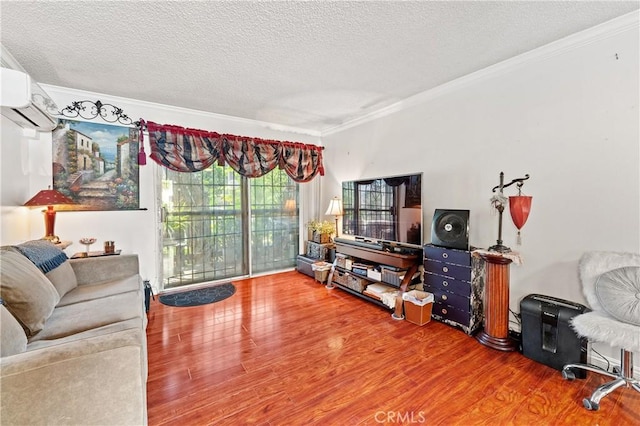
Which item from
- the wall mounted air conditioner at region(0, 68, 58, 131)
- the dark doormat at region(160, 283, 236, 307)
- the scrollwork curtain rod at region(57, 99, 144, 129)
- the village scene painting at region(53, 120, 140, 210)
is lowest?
the dark doormat at region(160, 283, 236, 307)

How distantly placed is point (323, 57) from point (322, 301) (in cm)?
256

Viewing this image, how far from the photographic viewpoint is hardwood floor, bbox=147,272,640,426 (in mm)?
1524

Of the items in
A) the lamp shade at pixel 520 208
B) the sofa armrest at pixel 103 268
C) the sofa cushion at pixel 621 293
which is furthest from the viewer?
the sofa armrest at pixel 103 268

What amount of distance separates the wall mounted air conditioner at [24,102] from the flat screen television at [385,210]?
10.3 feet

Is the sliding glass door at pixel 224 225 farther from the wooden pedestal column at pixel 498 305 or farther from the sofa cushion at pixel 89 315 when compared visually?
the wooden pedestal column at pixel 498 305

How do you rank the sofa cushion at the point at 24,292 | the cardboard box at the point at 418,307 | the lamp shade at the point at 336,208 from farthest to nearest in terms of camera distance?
1. the lamp shade at the point at 336,208
2. the cardboard box at the point at 418,307
3. the sofa cushion at the point at 24,292

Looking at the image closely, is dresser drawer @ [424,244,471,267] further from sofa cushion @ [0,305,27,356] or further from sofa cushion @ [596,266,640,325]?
sofa cushion @ [0,305,27,356]

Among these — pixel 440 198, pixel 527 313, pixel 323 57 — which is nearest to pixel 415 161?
pixel 440 198

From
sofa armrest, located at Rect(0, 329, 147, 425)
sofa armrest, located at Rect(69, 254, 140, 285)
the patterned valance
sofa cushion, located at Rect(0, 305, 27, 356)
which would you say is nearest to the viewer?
sofa armrest, located at Rect(0, 329, 147, 425)

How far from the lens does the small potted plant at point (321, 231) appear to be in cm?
429

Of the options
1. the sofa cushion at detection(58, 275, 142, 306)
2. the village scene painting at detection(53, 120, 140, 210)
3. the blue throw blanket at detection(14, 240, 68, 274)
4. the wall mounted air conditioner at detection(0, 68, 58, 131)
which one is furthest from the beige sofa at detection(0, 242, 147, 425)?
the village scene painting at detection(53, 120, 140, 210)

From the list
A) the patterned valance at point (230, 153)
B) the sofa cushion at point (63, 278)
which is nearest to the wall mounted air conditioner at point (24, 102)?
the patterned valance at point (230, 153)

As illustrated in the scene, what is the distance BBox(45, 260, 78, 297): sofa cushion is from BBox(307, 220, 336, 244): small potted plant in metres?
2.89

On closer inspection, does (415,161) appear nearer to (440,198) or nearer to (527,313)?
(440,198)
